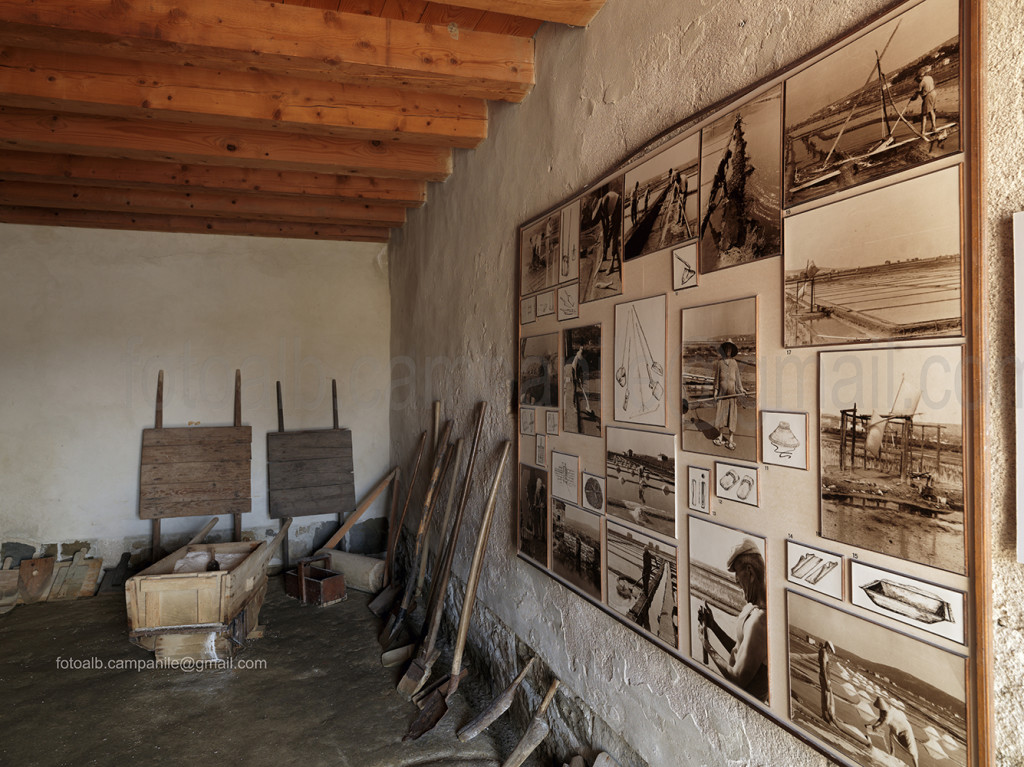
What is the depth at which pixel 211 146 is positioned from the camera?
9.72 ft

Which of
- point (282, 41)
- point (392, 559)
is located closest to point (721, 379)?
point (282, 41)

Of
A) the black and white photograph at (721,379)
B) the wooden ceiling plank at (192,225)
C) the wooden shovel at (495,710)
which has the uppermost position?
the wooden ceiling plank at (192,225)

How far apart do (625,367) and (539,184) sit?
963 millimetres

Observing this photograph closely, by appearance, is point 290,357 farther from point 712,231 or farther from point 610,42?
point 712,231

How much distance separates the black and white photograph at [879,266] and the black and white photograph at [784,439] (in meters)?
0.15

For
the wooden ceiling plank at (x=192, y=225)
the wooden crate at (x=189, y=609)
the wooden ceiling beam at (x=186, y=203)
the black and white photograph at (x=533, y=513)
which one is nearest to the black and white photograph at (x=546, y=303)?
the black and white photograph at (x=533, y=513)

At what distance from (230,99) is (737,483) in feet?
8.52

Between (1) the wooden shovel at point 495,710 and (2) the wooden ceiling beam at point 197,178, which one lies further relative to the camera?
(2) the wooden ceiling beam at point 197,178

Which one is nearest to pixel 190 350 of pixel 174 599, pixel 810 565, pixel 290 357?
pixel 290 357

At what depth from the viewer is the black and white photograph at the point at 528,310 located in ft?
7.33

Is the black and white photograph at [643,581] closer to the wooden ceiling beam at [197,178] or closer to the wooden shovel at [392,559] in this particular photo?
the wooden shovel at [392,559]

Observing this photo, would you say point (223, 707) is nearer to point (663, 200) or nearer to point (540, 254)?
point (540, 254)

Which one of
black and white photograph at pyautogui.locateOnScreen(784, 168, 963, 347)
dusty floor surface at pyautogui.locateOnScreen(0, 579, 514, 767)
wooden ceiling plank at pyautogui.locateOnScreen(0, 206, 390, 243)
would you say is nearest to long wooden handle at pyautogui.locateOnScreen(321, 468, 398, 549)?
dusty floor surface at pyautogui.locateOnScreen(0, 579, 514, 767)

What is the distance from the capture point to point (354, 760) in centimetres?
230
